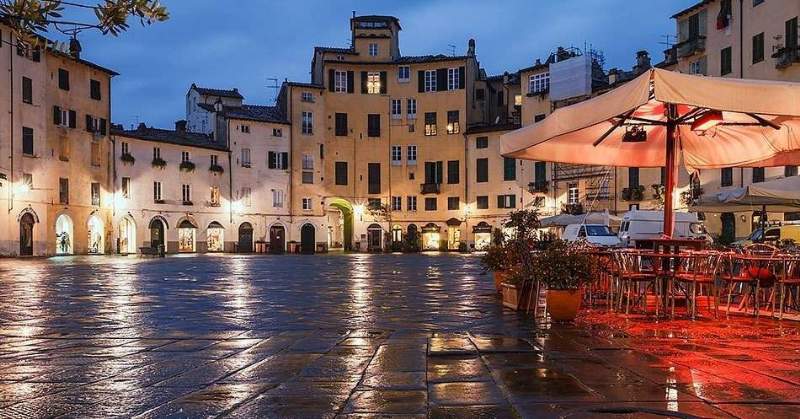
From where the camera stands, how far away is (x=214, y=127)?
60438mm

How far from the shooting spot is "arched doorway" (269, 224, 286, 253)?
59.2 m

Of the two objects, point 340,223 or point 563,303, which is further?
point 340,223

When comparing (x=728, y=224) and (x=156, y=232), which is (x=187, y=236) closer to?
(x=156, y=232)

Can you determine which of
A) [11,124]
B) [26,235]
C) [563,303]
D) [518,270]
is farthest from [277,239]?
[563,303]

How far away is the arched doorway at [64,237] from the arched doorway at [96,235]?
6.04 ft

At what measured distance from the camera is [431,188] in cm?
6006

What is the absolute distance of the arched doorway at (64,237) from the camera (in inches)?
1842

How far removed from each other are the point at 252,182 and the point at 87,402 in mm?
54557

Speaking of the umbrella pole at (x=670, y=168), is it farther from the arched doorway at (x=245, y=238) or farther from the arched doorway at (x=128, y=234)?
the arched doorway at (x=245, y=238)

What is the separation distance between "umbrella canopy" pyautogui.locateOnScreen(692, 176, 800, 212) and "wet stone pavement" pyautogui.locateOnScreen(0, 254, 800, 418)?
570cm

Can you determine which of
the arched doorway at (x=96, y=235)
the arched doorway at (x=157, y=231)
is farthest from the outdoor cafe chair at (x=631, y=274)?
the arched doorway at (x=157, y=231)

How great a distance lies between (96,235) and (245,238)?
469 inches

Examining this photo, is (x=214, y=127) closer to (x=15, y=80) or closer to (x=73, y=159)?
(x=73, y=159)

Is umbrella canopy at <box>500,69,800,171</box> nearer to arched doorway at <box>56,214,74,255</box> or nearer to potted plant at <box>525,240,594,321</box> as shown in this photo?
potted plant at <box>525,240,594,321</box>
